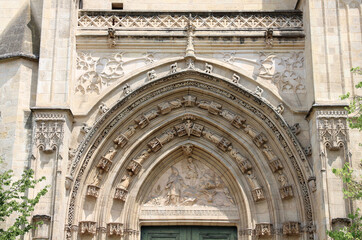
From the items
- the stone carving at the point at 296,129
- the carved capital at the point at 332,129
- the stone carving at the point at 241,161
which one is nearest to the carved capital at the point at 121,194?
the stone carving at the point at 241,161

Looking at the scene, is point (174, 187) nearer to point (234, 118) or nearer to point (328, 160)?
point (234, 118)

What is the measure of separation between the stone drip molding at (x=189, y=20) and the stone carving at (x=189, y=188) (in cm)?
337

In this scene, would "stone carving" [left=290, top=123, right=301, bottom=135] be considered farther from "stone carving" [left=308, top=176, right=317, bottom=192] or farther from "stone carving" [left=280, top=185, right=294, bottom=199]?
"stone carving" [left=280, top=185, right=294, bottom=199]

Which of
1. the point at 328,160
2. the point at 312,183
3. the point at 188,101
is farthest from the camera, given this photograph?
the point at 188,101

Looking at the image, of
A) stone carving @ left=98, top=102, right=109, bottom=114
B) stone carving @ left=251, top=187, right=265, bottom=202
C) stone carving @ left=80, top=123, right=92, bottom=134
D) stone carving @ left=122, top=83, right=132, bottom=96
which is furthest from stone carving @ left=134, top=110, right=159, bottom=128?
stone carving @ left=251, top=187, right=265, bottom=202

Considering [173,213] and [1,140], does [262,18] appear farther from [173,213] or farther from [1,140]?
[1,140]

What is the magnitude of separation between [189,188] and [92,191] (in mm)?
2428

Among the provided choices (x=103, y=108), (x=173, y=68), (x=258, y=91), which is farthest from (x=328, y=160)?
(x=103, y=108)

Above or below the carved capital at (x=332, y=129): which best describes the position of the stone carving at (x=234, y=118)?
above

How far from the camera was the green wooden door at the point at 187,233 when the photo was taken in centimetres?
1462

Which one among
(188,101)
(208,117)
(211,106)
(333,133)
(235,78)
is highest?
(235,78)

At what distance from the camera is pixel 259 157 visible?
14.6 m

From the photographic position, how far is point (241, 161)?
14625 millimetres

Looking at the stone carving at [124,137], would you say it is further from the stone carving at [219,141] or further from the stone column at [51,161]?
the stone carving at [219,141]
